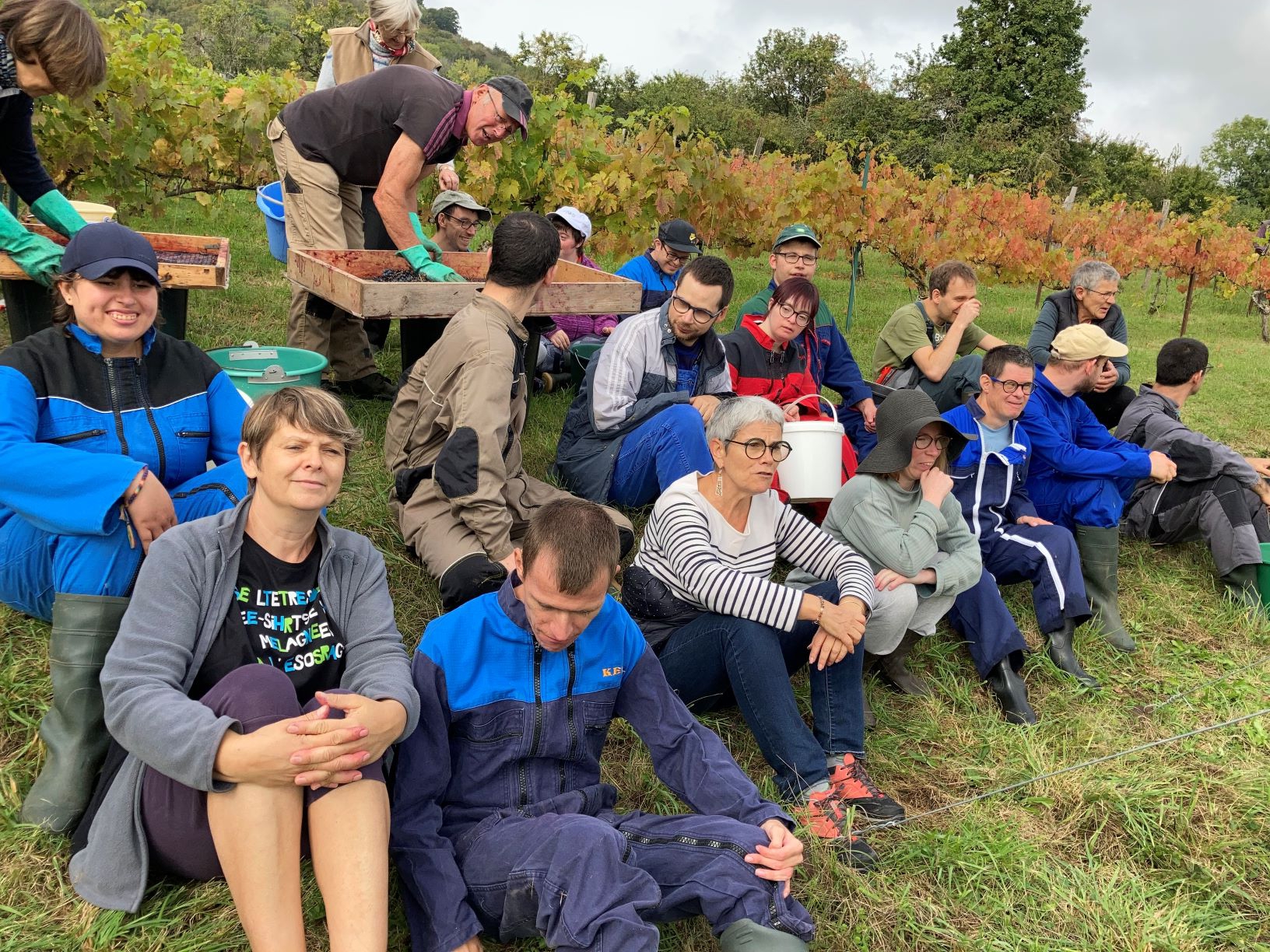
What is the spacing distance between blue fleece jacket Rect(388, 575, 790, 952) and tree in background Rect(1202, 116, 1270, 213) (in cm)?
4114

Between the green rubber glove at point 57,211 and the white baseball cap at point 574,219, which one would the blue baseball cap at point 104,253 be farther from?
the white baseball cap at point 574,219

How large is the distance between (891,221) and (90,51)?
7.83 m

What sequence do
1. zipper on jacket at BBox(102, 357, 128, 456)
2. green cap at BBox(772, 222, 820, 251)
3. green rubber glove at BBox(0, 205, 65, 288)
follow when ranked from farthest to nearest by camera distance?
green cap at BBox(772, 222, 820, 251) → green rubber glove at BBox(0, 205, 65, 288) → zipper on jacket at BBox(102, 357, 128, 456)

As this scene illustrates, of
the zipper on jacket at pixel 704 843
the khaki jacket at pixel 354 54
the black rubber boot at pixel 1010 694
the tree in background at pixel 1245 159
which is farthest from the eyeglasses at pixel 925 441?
the tree in background at pixel 1245 159

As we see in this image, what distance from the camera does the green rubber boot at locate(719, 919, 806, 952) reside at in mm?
1977

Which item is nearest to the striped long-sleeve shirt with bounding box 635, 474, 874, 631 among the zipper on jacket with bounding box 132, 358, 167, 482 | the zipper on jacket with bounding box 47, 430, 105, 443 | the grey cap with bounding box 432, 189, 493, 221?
the zipper on jacket with bounding box 132, 358, 167, 482

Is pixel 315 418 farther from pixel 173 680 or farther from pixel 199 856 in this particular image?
pixel 199 856

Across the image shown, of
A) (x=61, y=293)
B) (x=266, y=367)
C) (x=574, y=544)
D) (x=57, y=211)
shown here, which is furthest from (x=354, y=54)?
(x=574, y=544)

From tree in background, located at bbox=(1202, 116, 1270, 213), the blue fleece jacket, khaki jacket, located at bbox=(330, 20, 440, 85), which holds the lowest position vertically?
the blue fleece jacket

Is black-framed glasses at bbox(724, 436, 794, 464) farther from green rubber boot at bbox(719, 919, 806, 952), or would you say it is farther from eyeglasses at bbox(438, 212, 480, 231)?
eyeglasses at bbox(438, 212, 480, 231)

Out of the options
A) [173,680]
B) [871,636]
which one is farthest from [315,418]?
[871,636]

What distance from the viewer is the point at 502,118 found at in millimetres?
3959

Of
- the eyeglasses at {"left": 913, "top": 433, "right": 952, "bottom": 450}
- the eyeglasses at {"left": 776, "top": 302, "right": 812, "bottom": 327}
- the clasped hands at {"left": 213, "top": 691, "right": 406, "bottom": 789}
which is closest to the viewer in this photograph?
the clasped hands at {"left": 213, "top": 691, "right": 406, "bottom": 789}

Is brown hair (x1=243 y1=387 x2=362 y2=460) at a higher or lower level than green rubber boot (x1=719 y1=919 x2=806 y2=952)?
higher
